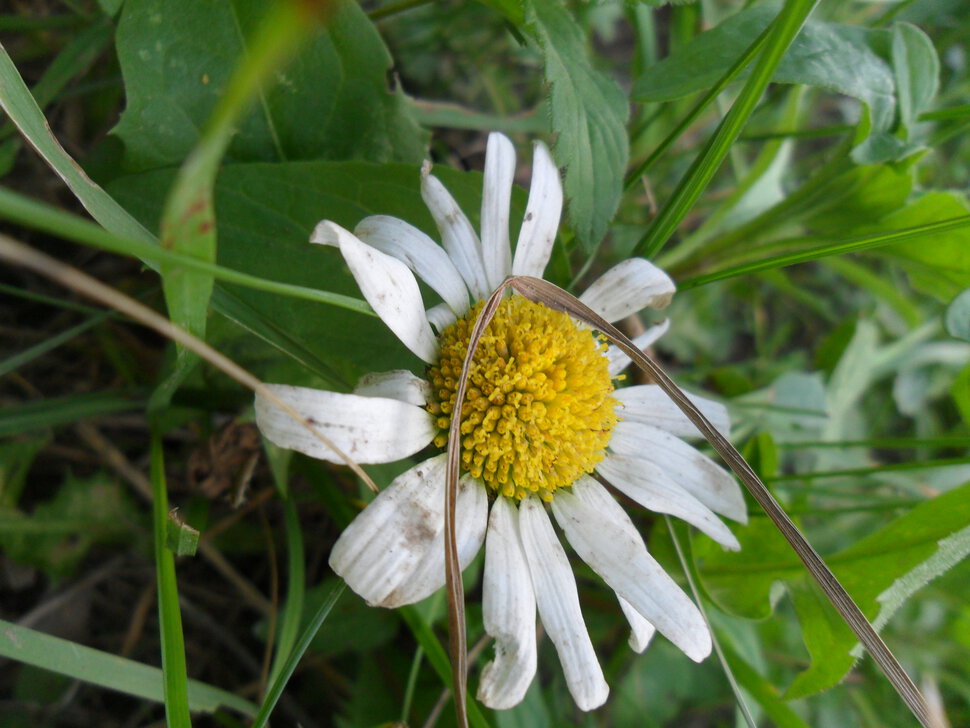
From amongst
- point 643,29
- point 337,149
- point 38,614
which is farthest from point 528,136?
point 38,614

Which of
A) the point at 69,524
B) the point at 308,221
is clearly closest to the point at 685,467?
the point at 308,221

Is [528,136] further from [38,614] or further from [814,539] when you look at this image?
[38,614]

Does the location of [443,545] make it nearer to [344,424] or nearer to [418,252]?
[344,424]

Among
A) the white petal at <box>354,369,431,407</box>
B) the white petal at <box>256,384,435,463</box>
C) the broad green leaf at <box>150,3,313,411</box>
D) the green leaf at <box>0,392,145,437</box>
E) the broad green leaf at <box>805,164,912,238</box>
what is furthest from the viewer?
the broad green leaf at <box>805,164,912,238</box>

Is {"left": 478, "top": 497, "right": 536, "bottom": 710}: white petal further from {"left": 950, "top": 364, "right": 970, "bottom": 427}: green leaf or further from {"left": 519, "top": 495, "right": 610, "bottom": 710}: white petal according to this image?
{"left": 950, "top": 364, "right": 970, "bottom": 427}: green leaf

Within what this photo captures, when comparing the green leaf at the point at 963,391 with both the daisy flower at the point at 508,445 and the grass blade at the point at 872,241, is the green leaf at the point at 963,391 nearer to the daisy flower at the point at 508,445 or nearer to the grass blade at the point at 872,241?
the grass blade at the point at 872,241

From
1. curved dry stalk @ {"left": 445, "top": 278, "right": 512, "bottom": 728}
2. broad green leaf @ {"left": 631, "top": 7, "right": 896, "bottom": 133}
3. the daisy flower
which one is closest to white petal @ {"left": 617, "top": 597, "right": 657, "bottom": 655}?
the daisy flower
